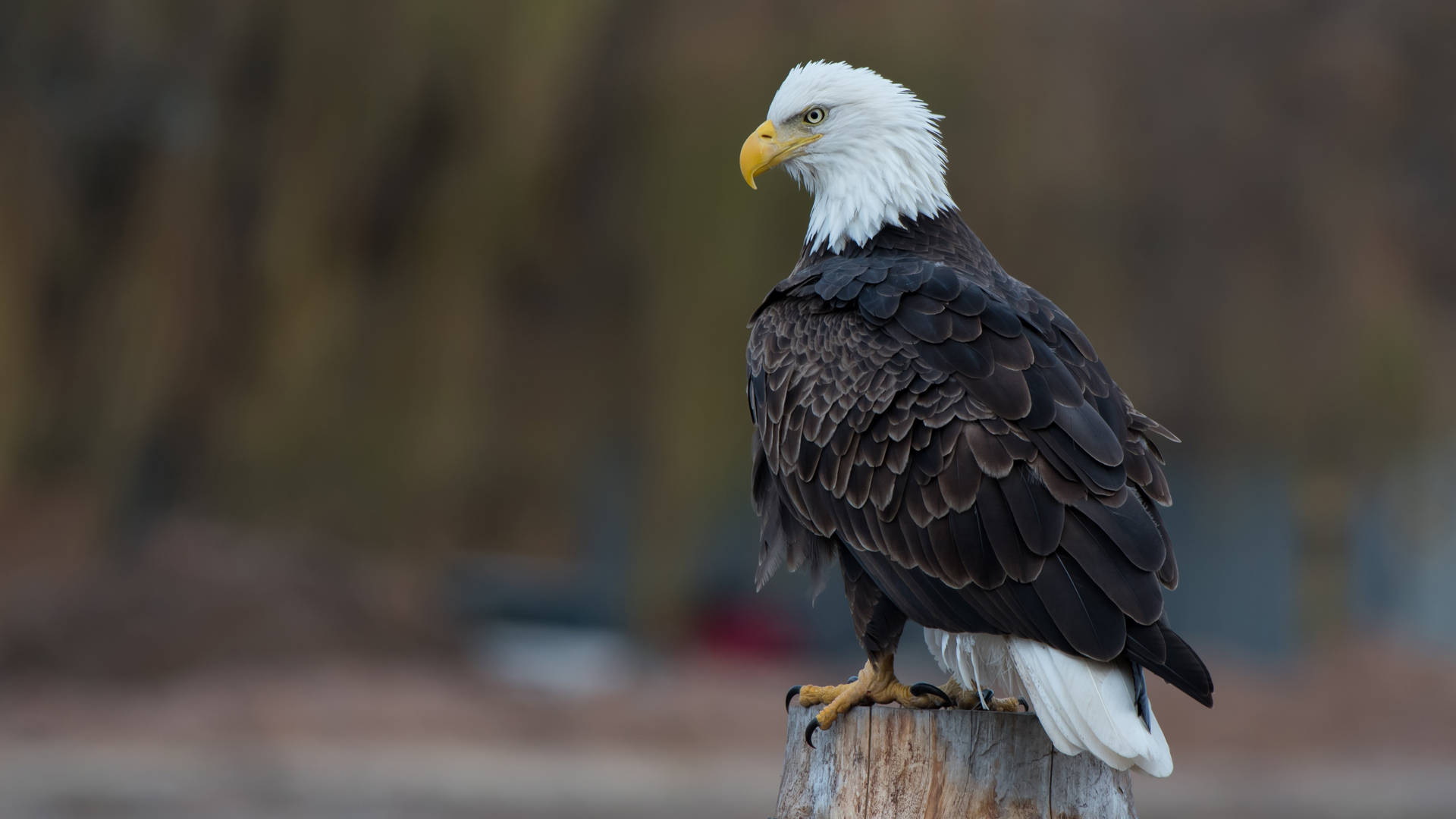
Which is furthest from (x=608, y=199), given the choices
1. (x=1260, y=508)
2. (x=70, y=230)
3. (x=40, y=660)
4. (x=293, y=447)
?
(x=1260, y=508)

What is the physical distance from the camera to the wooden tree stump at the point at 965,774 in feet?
10.5

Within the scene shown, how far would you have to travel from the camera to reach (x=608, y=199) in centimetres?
1027

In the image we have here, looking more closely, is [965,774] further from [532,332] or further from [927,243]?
[532,332]

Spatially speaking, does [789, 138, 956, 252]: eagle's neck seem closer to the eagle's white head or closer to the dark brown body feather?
the eagle's white head

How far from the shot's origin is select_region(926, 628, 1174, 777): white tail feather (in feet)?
9.77

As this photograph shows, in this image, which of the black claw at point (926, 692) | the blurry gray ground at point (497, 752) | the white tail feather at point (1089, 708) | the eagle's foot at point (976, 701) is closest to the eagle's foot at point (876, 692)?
the black claw at point (926, 692)

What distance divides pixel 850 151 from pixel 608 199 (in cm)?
608

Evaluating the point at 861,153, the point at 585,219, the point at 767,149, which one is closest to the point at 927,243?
the point at 861,153

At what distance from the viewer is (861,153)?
4.32 metres

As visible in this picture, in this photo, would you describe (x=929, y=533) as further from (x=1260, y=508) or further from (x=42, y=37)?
(x=1260, y=508)

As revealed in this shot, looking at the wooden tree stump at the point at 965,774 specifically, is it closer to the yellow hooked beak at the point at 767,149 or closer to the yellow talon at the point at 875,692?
the yellow talon at the point at 875,692

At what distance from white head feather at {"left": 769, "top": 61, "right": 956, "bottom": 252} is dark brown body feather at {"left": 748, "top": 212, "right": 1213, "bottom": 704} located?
241mm

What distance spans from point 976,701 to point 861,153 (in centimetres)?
153

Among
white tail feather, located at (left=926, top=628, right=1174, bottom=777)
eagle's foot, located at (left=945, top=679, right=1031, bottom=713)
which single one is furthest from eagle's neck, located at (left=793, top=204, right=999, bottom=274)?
white tail feather, located at (left=926, top=628, right=1174, bottom=777)
